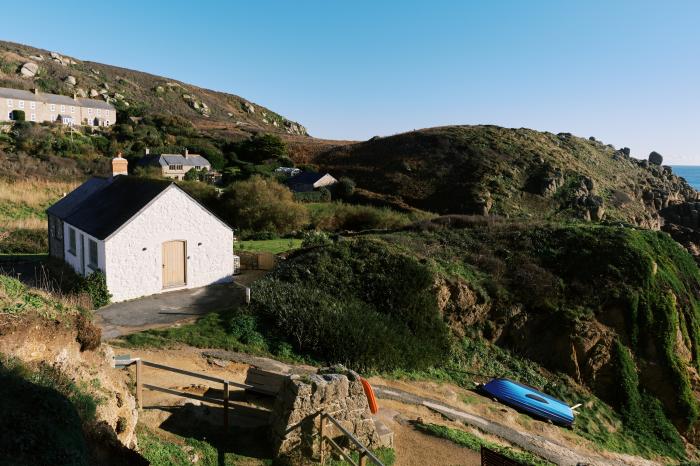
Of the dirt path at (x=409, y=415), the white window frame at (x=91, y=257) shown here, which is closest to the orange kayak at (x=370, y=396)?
the dirt path at (x=409, y=415)

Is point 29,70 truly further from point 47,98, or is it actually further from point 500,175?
point 500,175

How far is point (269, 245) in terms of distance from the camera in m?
30.3

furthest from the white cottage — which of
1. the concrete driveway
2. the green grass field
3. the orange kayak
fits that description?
the orange kayak

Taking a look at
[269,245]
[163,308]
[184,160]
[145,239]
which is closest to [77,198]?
[145,239]

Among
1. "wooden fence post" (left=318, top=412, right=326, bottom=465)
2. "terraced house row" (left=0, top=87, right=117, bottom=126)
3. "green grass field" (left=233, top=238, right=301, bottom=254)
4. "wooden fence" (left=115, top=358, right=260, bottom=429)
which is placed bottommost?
"wooden fence post" (left=318, top=412, right=326, bottom=465)

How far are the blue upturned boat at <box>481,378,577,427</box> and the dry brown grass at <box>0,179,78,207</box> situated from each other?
33951 millimetres

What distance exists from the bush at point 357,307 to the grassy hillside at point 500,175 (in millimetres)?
25316

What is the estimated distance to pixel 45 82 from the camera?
8562cm

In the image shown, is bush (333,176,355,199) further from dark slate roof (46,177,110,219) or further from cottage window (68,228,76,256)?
cottage window (68,228,76,256)

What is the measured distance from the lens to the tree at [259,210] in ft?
114

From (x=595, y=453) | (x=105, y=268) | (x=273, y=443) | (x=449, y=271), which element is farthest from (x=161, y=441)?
(x=449, y=271)

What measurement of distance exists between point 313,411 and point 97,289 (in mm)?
11781

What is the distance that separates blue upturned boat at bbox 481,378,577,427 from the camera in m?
16.3

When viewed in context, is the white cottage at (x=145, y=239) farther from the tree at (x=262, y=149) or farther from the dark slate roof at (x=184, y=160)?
the tree at (x=262, y=149)
